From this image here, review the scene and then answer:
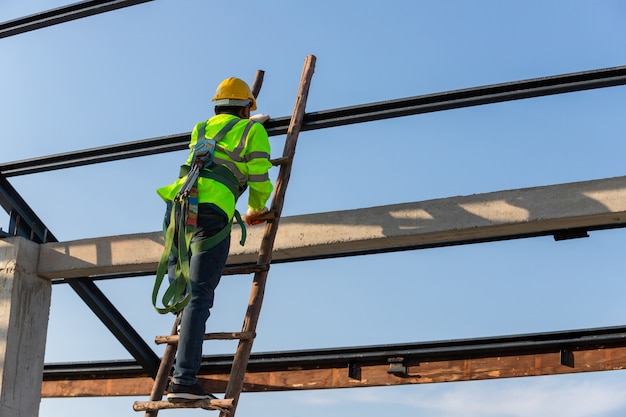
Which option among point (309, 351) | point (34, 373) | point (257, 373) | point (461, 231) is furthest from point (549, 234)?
point (34, 373)

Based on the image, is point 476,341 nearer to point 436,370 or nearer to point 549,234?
point 436,370

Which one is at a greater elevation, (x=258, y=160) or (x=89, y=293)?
(x=89, y=293)

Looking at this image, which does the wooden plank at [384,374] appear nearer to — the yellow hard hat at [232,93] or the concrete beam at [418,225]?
the concrete beam at [418,225]

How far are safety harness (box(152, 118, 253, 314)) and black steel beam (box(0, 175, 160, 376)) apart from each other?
2.57 meters

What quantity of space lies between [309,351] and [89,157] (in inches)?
92.4

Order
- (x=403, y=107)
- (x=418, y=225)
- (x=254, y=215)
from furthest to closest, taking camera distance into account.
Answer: (x=403, y=107) → (x=418, y=225) → (x=254, y=215)

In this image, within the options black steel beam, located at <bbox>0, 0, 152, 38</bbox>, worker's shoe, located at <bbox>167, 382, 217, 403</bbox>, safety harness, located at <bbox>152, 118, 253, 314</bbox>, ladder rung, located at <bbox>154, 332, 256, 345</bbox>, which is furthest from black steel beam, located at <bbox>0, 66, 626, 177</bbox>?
worker's shoe, located at <bbox>167, 382, 217, 403</bbox>

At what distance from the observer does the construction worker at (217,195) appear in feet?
18.7

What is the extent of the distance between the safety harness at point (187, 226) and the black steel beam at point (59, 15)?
243cm

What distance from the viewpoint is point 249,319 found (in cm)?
611

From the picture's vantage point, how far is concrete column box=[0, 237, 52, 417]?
26.3ft

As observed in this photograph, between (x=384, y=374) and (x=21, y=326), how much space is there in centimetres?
287

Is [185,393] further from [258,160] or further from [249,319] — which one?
[258,160]

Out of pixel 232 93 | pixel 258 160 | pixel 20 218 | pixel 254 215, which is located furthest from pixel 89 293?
pixel 258 160
